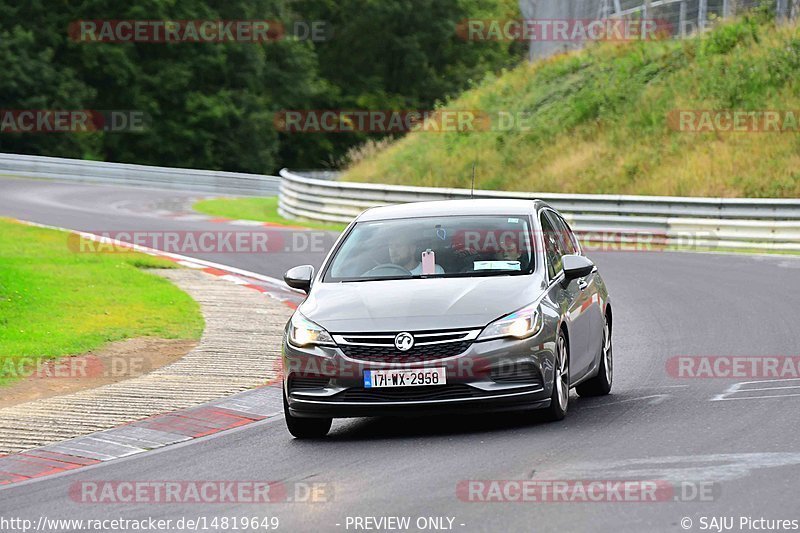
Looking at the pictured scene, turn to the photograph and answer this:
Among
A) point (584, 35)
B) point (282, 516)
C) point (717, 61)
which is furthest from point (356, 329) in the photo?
point (584, 35)

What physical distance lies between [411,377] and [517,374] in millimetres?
711

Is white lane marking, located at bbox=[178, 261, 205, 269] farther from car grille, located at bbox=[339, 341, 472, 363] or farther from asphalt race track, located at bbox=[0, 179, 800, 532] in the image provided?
car grille, located at bbox=[339, 341, 472, 363]

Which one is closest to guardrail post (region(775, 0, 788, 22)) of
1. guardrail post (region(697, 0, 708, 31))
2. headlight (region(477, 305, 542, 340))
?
guardrail post (region(697, 0, 708, 31))

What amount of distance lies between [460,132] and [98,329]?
26.8 metres

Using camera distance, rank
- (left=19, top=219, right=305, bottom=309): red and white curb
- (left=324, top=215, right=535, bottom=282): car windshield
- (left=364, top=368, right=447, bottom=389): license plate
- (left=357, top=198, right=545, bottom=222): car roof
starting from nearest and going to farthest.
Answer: (left=364, top=368, right=447, bottom=389): license plate, (left=324, top=215, right=535, bottom=282): car windshield, (left=357, top=198, right=545, bottom=222): car roof, (left=19, top=219, right=305, bottom=309): red and white curb

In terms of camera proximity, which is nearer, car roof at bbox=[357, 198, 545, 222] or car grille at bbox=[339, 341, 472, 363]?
car grille at bbox=[339, 341, 472, 363]

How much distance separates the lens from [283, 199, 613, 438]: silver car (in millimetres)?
9562

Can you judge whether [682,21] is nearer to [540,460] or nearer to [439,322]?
[439,322]

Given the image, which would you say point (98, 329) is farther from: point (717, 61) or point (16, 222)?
point (717, 61)

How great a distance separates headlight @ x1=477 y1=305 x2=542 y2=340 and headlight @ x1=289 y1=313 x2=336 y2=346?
1064 millimetres

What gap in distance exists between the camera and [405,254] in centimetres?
1077

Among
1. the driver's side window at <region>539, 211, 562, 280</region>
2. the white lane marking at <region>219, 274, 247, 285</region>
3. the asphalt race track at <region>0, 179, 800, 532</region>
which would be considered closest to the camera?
the asphalt race track at <region>0, 179, 800, 532</region>

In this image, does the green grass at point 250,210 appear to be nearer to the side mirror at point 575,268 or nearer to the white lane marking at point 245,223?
the white lane marking at point 245,223

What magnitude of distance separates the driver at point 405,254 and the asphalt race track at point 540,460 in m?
1.12
